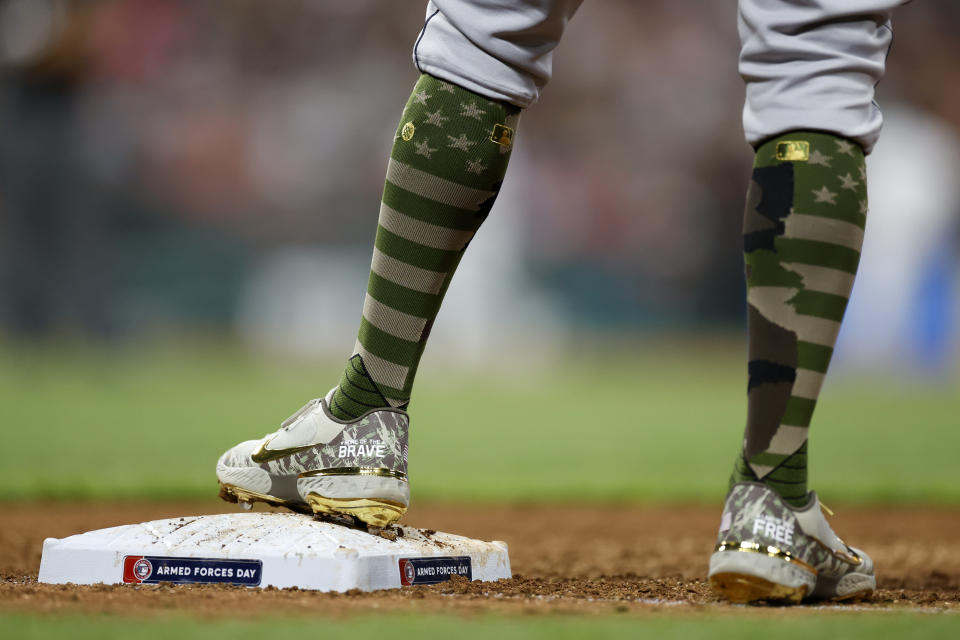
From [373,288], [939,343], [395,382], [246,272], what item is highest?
[246,272]

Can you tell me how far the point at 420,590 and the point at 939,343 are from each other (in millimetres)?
9425

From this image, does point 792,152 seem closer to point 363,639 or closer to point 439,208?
point 439,208

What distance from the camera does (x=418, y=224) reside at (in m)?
1.46

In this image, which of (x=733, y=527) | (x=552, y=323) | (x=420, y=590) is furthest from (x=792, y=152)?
(x=552, y=323)

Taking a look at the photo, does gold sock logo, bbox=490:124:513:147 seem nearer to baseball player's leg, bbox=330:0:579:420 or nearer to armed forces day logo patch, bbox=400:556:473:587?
baseball player's leg, bbox=330:0:579:420

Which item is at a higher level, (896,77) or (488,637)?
(896,77)

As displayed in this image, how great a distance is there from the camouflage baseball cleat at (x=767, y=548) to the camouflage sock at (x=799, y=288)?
21mm

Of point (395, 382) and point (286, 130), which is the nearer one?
point (395, 382)

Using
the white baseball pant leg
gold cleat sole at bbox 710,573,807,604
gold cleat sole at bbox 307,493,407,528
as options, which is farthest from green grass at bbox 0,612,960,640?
the white baseball pant leg

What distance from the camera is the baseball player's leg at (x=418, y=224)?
1.42 m

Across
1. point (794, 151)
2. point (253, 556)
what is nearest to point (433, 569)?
point (253, 556)

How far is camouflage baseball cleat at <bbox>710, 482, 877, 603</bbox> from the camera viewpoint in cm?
124

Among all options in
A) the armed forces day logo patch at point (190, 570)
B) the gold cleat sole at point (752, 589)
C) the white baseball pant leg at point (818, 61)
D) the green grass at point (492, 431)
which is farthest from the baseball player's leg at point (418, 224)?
the green grass at point (492, 431)

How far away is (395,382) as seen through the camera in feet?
4.95
